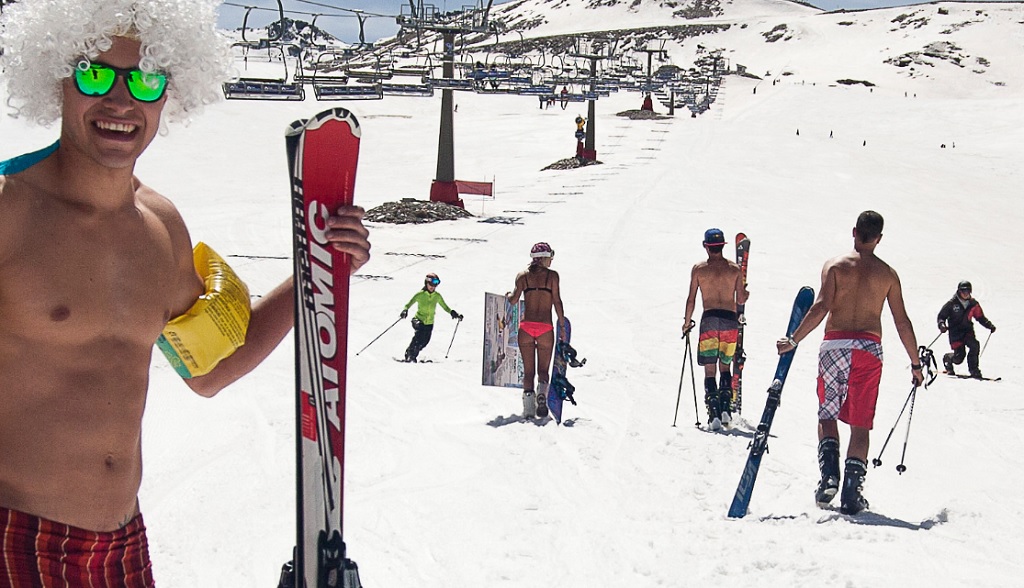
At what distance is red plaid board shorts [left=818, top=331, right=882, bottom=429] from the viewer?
6.29 m

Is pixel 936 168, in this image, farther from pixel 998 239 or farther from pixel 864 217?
pixel 864 217

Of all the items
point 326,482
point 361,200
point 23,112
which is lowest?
point 361,200

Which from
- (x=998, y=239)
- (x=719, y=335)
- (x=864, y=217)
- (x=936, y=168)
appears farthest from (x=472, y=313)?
(x=936, y=168)

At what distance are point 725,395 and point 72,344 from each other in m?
7.24

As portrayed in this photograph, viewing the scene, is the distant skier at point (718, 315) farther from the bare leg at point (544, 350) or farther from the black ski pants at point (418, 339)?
the black ski pants at point (418, 339)

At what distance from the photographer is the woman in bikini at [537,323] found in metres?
8.85

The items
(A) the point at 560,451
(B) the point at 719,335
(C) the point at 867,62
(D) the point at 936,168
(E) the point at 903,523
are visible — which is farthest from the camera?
(C) the point at 867,62

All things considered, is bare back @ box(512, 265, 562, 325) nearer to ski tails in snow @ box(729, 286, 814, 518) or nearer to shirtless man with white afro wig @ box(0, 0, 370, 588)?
ski tails in snow @ box(729, 286, 814, 518)

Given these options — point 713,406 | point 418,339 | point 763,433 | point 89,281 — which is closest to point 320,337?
point 89,281

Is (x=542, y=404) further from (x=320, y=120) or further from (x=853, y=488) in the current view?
(x=320, y=120)

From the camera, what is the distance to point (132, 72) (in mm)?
2332

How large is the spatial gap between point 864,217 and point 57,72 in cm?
520

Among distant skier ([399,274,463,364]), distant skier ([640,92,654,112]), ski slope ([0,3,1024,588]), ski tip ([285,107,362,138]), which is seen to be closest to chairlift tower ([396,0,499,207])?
ski slope ([0,3,1024,588])

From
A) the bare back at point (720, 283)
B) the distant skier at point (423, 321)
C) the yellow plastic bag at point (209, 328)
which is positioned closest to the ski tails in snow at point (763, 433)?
the bare back at point (720, 283)
